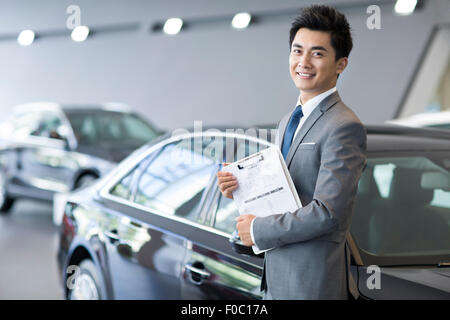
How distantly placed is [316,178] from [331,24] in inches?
16.8

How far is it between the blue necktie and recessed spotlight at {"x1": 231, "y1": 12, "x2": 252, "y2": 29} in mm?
8255

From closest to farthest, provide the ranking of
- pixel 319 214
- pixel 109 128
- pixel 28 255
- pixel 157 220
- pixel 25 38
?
pixel 319 214
pixel 157 220
pixel 28 255
pixel 109 128
pixel 25 38

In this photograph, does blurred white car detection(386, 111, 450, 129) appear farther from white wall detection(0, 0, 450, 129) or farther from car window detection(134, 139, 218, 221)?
car window detection(134, 139, 218, 221)

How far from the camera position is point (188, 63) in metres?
11.0

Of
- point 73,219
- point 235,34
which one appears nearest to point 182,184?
point 73,219

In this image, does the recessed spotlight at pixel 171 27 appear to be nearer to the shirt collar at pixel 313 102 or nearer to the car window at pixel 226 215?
the car window at pixel 226 215

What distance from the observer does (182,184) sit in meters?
2.86

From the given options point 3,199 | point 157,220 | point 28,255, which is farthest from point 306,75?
point 3,199

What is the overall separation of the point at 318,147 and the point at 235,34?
29.1ft

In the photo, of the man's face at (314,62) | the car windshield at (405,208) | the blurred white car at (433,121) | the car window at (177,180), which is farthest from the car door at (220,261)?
the blurred white car at (433,121)

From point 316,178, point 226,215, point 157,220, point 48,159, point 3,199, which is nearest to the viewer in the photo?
point 316,178

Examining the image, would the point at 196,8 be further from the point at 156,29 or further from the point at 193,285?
the point at 193,285

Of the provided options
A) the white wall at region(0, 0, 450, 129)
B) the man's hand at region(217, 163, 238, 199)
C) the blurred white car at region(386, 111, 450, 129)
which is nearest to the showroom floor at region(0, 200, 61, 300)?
the man's hand at region(217, 163, 238, 199)

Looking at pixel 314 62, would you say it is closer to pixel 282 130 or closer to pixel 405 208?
pixel 282 130
